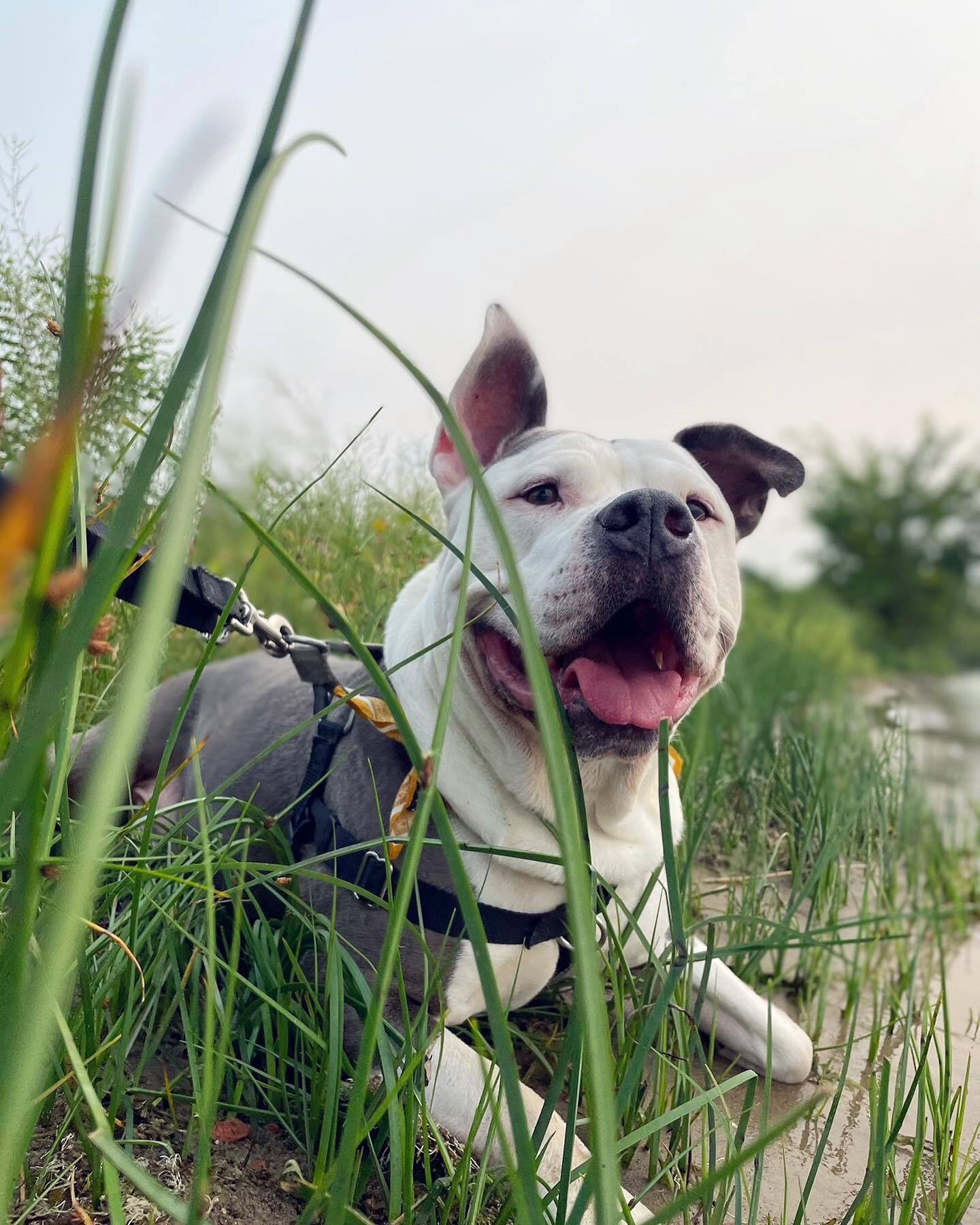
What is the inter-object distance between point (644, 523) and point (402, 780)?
67 centimetres

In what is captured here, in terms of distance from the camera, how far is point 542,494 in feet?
6.40

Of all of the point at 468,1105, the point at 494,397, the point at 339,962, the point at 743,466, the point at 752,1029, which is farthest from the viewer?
the point at 743,466

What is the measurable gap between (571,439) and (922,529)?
75.1 feet

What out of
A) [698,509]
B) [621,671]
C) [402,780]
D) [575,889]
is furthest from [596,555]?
[575,889]

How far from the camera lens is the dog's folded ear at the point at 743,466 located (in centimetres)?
221

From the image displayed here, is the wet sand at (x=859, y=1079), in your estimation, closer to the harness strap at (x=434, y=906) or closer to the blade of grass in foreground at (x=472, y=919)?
the harness strap at (x=434, y=906)

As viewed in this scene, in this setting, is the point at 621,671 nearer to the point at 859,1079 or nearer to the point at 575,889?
the point at 859,1079

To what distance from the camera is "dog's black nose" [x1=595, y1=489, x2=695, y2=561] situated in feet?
5.33

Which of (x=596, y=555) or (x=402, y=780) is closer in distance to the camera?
(x=596, y=555)

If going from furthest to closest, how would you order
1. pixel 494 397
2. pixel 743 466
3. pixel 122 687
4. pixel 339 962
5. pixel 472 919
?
pixel 743 466 → pixel 494 397 → pixel 339 962 → pixel 472 919 → pixel 122 687

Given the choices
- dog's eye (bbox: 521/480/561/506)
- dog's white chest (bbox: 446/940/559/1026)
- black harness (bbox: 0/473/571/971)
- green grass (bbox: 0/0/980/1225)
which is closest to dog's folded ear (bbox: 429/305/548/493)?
dog's eye (bbox: 521/480/561/506)

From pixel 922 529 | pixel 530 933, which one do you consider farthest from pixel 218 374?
pixel 922 529

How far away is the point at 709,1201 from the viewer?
134 centimetres

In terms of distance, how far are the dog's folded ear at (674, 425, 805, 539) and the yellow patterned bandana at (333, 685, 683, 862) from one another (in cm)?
65
